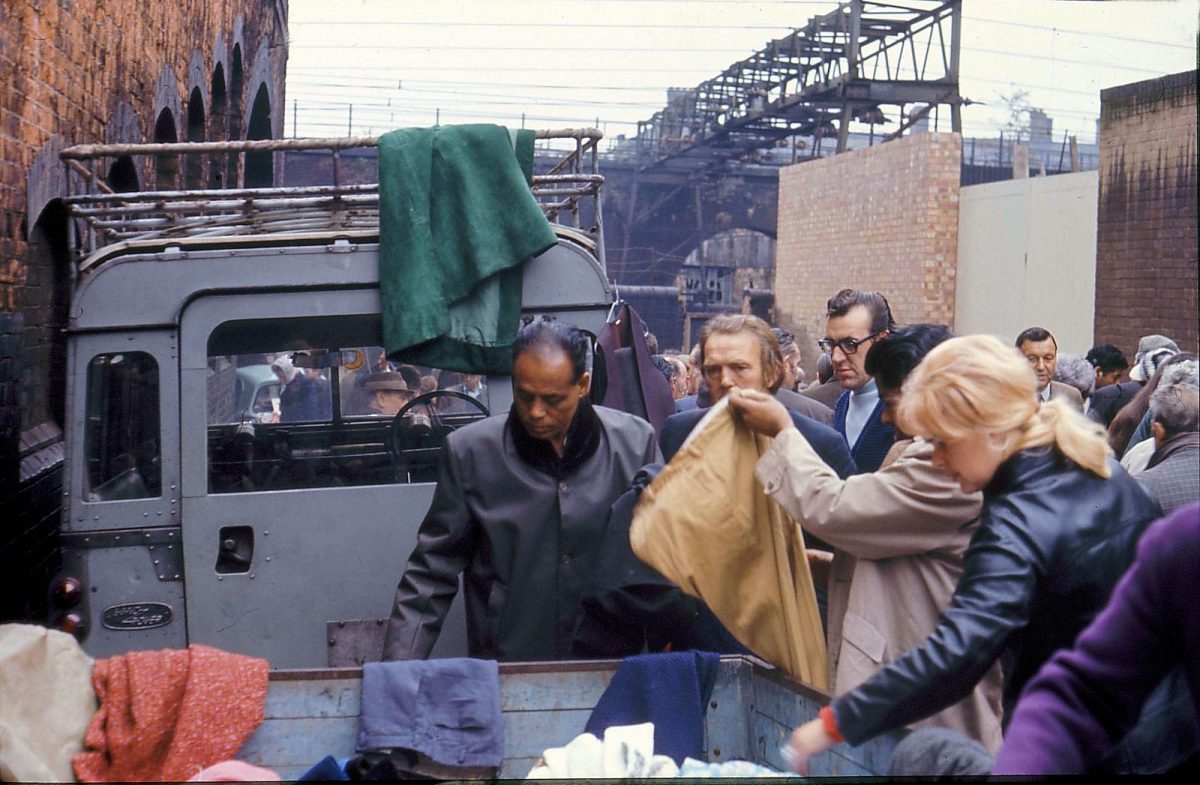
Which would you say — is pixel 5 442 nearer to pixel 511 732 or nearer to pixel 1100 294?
pixel 511 732

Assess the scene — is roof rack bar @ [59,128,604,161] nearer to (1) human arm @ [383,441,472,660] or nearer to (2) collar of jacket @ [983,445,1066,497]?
(1) human arm @ [383,441,472,660]

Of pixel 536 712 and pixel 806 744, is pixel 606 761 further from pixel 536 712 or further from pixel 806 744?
pixel 806 744

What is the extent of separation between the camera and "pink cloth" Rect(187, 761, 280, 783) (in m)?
2.77

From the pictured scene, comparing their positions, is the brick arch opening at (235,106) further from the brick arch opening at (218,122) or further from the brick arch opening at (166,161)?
the brick arch opening at (166,161)

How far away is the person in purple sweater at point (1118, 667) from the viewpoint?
1.95 m

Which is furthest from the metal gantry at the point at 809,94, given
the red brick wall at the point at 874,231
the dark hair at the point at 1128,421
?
the dark hair at the point at 1128,421

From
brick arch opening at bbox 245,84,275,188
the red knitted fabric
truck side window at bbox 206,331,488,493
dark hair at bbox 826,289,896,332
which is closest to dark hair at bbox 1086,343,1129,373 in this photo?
dark hair at bbox 826,289,896,332

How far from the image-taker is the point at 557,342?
3711mm

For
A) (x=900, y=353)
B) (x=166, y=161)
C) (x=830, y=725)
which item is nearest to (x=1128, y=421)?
(x=900, y=353)

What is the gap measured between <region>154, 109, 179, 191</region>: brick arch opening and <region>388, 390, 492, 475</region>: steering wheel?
4.78m

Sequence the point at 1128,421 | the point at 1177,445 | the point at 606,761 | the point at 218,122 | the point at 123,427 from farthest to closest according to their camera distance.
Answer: the point at 218,122 < the point at 1128,421 < the point at 123,427 < the point at 1177,445 < the point at 606,761

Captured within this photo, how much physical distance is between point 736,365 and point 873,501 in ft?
3.76

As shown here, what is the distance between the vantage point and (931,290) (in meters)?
17.2

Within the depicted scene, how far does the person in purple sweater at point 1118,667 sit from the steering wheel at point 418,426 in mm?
3319
